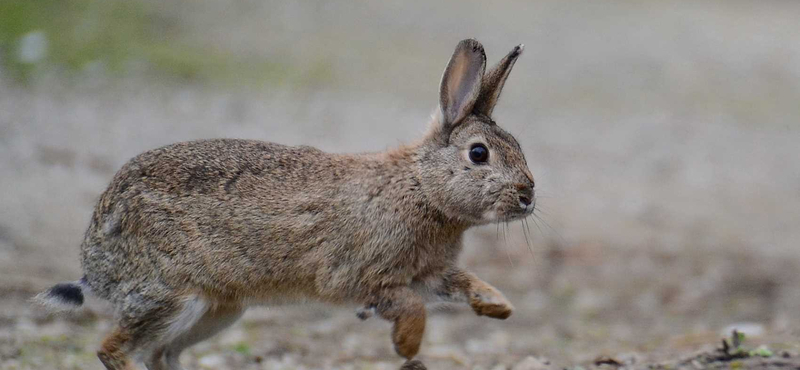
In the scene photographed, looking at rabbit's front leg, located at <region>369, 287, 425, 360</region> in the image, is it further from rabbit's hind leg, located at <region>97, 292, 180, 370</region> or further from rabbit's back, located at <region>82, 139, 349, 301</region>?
rabbit's hind leg, located at <region>97, 292, 180, 370</region>

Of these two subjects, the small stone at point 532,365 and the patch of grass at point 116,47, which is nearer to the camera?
the small stone at point 532,365

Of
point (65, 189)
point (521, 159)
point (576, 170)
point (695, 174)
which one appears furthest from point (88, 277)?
point (695, 174)

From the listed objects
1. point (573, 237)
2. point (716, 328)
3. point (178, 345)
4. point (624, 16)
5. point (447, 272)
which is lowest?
point (178, 345)

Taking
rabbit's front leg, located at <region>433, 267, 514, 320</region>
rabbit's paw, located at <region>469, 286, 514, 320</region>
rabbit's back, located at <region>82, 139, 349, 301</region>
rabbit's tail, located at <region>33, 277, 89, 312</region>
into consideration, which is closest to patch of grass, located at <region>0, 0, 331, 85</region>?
rabbit's tail, located at <region>33, 277, 89, 312</region>

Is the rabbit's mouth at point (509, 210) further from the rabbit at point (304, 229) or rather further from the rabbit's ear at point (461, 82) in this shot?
the rabbit's ear at point (461, 82)

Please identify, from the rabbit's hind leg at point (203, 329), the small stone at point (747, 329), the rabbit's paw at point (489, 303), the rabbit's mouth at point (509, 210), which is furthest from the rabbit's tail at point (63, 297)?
the small stone at point (747, 329)

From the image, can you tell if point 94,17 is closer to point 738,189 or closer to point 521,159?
point 738,189

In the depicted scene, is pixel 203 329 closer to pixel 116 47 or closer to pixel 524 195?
pixel 524 195

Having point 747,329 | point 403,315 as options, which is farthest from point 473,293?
point 747,329
